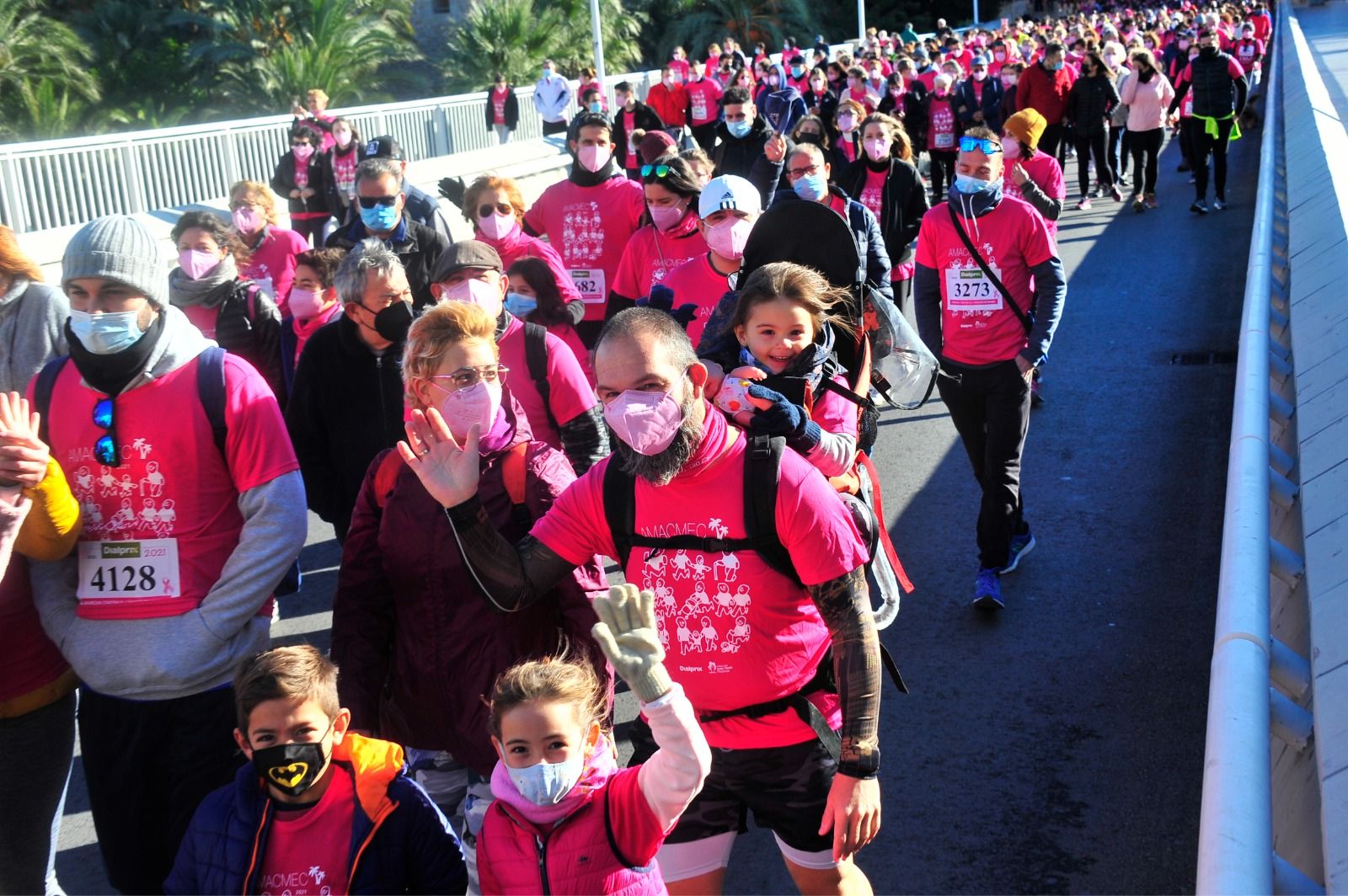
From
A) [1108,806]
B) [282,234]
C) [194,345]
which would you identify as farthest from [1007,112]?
[194,345]

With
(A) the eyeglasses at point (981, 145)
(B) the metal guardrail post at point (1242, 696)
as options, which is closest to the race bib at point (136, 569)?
(B) the metal guardrail post at point (1242, 696)

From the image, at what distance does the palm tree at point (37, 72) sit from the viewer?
3183cm

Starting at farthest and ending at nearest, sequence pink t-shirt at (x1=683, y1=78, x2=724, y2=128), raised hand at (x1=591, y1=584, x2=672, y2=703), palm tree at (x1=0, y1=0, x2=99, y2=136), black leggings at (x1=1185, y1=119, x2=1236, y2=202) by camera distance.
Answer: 1. palm tree at (x1=0, y1=0, x2=99, y2=136)
2. pink t-shirt at (x1=683, y1=78, x2=724, y2=128)
3. black leggings at (x1=1185, y1=119, x2=1236, y2=202)
4. raised hand at (x1=591, y1=584, x2=672, y2=703)

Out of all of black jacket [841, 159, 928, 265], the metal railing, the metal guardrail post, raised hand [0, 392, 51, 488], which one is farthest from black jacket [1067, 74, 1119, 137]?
raised hand [0, 392, 51, 488]

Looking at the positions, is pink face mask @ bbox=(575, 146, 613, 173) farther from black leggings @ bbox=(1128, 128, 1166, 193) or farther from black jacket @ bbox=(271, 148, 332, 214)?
black leggings @ bbox=(1128, 128, 1166, 193)

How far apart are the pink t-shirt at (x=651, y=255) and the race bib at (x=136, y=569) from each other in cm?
377

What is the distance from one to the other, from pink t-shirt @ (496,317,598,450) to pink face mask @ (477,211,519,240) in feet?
7.64

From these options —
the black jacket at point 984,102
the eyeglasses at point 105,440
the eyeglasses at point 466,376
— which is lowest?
the eyeglasses at point 105,440

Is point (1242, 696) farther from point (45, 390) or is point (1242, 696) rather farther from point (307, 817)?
point (45, 390)

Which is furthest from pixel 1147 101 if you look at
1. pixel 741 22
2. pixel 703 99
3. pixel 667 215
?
pixel 741 22

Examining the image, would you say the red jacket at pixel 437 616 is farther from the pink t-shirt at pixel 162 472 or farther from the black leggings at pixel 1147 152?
the black leggings at pixel 1147 152

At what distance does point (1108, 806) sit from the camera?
4977 millimetres

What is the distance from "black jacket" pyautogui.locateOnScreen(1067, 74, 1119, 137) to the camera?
1842cm

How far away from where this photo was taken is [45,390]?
390 cm
